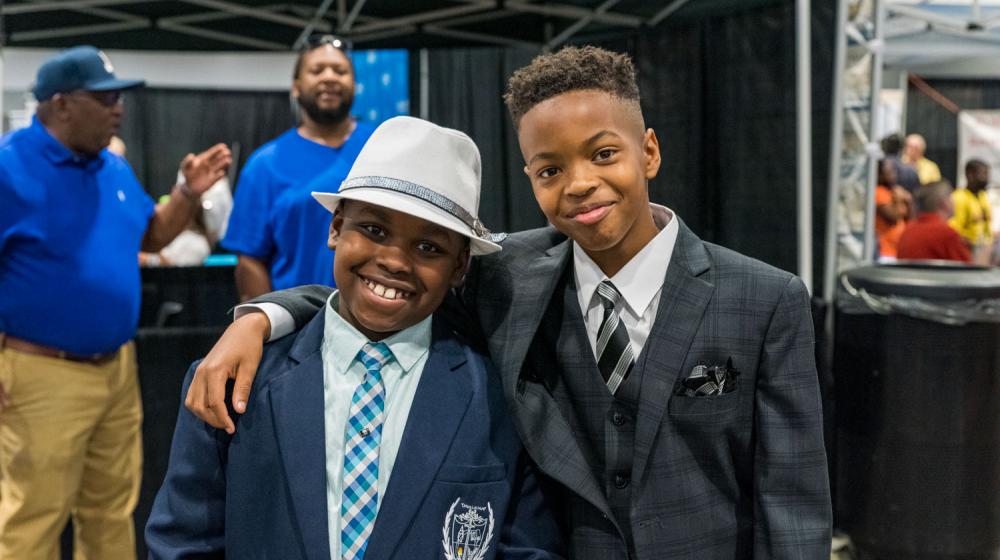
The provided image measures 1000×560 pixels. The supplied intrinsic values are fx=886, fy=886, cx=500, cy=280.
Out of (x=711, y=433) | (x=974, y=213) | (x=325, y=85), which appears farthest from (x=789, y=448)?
(x=974, y=213)

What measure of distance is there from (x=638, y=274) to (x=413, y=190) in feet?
1.34

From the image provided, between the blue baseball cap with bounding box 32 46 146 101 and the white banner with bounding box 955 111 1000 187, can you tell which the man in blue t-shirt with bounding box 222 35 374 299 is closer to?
the blue baseball cap with bounding box 32 46 146 101

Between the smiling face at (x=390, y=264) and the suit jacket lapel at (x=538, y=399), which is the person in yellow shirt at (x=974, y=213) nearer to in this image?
the suit jacket lapel at (x=538, y=399)

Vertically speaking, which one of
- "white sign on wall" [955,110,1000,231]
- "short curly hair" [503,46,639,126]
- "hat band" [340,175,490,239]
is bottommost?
"hat band" [340,175,490,239]

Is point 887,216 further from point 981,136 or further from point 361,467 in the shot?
point 981,136

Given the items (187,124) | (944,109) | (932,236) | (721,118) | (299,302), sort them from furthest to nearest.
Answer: (944,109) → (187,124) → (932,236) → (721,118) → (299,302)

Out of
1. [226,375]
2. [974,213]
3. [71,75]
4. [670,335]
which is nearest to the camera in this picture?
[226,375]

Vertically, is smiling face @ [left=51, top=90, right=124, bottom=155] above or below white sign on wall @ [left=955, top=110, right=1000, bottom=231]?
below

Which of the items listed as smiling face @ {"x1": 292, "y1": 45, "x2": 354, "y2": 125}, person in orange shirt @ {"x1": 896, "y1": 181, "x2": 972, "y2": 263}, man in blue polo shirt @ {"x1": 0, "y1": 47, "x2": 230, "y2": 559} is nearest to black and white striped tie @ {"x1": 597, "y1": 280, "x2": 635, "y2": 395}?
smiling face @ {"x1": 292, "y1": 45, "x2": 354, "y2": 125}

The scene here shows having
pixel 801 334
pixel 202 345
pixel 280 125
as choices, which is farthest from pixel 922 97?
pixel 801 334

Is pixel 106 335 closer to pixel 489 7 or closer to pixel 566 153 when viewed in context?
pixel 566 153

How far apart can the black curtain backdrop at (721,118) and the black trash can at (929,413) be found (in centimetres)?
62

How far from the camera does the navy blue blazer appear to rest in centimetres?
133

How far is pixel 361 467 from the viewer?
137cm
